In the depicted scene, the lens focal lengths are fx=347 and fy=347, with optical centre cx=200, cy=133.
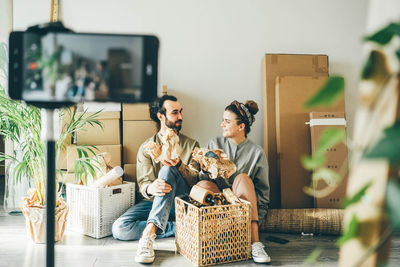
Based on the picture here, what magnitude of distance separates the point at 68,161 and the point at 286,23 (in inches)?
84.4

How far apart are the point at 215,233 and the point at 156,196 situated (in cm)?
47

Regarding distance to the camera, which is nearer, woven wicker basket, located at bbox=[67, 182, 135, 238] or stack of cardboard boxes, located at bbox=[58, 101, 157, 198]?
woven wicker basket, located at bbox=[67, 182, 135, 238]

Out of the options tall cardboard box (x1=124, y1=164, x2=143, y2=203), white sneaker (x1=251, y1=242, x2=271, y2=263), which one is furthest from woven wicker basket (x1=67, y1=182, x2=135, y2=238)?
white sneaker (x1=251, y1=242, x2=271, y2=263)

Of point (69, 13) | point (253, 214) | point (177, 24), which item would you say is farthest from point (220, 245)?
point (69, 13)

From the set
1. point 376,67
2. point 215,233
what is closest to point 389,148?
point 376,67

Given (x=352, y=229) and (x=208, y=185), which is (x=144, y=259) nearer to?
(x=208, y=185)

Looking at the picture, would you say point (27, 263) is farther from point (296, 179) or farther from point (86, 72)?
point (296, 179)

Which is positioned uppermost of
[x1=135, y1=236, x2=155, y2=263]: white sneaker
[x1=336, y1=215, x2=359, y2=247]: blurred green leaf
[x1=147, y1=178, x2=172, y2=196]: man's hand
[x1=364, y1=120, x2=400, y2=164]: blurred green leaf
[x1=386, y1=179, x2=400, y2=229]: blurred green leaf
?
[x1=364, y1=120, x2=400, y2=164]: blurred green leaf

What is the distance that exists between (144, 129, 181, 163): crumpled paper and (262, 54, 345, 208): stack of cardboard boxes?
1.02 metres

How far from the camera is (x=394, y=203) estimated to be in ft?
1.26

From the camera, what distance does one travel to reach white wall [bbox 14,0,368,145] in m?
2.96

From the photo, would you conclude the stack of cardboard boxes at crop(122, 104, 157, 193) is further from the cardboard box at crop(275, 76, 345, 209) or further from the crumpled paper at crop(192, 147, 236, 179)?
the cardboard box at crop(275, 76, 345, 209)

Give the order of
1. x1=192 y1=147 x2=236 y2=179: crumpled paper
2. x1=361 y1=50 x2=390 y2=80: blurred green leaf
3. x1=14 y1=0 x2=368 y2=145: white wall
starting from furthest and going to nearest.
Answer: x1=14 y1=0 x2=368 y2=145: white wall, x1=192 y1=147 x2=236 y2=179: crumpled paper, x1=361 y1=50 x2=390 y2=80: blurred green leaf

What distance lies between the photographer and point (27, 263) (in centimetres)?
185
